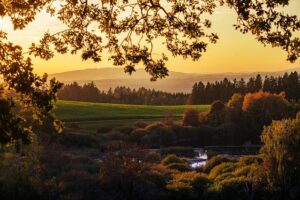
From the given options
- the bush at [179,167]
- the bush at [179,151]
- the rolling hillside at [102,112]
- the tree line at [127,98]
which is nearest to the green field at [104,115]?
the rolling hillside at [102,112]

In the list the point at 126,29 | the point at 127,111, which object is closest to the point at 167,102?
the point at 127,111

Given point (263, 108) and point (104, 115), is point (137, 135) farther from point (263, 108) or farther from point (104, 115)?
point (104, 115)

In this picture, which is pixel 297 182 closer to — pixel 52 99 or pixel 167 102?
pixel 52 99

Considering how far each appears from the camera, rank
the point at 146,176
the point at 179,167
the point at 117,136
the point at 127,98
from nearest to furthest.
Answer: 1. the point at 146,176
2. the point at 179,167
3. the point at 117,136
4. the point at 127,98

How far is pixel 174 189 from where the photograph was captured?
39.3 meters

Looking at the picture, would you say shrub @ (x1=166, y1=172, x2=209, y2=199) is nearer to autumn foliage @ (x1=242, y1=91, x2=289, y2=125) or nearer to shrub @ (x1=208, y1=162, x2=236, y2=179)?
shrub @ (x1=208, y1=162, x2=236, y2=179)

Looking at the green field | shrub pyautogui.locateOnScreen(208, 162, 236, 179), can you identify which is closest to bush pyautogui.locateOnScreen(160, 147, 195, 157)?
shrub pyautogui.locateOnScreen(208, 162, 236, 179)

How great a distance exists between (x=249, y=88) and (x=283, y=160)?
117919 millimetres

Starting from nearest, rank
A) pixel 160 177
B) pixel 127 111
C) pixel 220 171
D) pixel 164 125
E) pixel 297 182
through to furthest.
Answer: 1. pixel 297 182
2. pixel 160 177
3. pixel 220 171
4. pixel 164 125
5. pixel 127 111

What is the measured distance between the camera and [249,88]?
154 m

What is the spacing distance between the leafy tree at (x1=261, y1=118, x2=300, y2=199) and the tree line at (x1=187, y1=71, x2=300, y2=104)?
10489 cm

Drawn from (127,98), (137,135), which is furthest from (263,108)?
(127,98)

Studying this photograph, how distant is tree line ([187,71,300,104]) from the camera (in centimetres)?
14212

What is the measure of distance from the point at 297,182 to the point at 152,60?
25.1 meters
